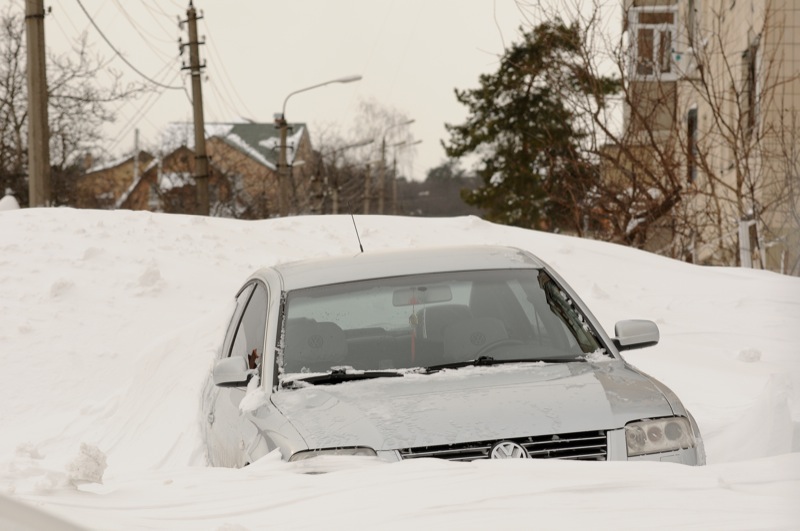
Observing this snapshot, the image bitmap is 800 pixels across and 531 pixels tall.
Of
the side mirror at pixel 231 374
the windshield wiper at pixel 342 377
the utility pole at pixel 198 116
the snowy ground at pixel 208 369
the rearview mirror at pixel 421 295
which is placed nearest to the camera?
the snowy ground at pixel 208 369

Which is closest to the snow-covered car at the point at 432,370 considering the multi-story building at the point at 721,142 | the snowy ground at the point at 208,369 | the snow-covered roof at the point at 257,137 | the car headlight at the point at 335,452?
the car headlight at the point at 335,452

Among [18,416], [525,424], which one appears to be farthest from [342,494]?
[18,416]

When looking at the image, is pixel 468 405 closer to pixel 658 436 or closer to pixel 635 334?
pixel 658 436

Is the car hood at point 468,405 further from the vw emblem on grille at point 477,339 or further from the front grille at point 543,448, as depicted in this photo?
the vw emblem on grille at point 477,339

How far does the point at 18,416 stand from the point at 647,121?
8891 millimetres

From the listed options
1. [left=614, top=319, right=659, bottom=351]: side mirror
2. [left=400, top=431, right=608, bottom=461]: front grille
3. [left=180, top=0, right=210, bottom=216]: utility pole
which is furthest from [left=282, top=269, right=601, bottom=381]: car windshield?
[left=180, top=0, right=210, bottom=216]: utility pole

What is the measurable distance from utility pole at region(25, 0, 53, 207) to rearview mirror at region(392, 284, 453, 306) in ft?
47.9

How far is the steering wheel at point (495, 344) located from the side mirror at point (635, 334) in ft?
1.58

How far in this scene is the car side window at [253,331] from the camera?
6160mm

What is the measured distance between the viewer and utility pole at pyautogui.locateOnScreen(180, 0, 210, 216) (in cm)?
3212

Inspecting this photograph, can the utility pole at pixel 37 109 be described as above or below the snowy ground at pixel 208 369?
above

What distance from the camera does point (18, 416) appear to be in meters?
→ 10.7

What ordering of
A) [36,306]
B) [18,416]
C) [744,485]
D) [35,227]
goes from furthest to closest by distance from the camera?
[35,227], [36,306], [18,416], [744,485]

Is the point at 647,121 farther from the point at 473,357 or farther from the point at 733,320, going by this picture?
the point at 473,357
